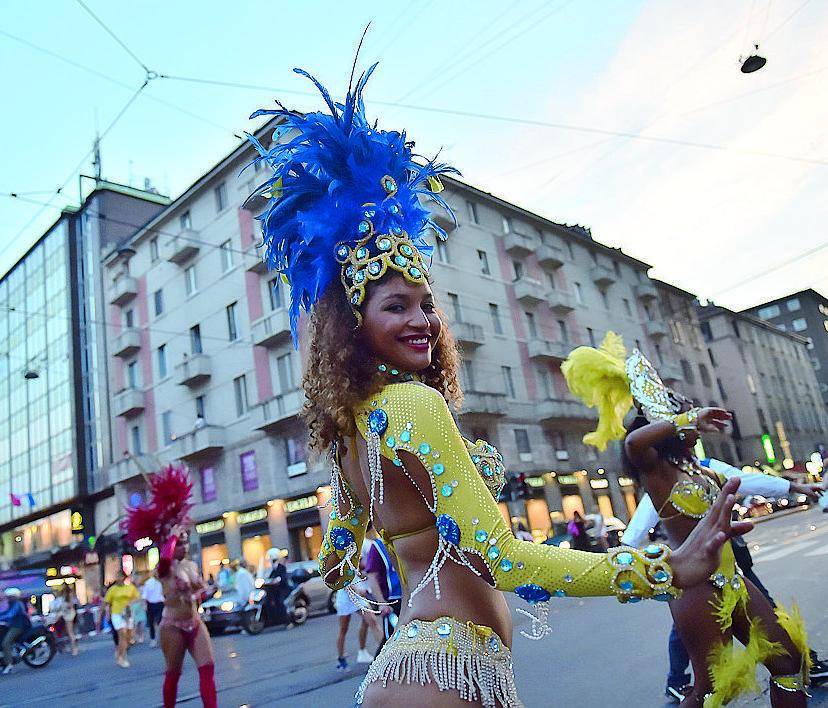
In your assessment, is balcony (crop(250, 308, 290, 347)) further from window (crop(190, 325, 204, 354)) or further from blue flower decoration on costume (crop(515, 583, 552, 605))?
blue flower decoration on costume (crop(515, 583, 552, 605))

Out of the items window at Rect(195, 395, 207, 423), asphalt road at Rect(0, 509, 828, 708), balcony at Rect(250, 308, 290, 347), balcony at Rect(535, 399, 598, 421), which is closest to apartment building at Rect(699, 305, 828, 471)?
balcony at Rect(535, 399, 598, 421)

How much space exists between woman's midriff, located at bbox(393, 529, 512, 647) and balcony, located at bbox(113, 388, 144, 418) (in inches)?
1355

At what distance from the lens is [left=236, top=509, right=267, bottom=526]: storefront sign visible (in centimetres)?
2753

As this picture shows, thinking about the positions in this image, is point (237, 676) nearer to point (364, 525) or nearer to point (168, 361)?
point (364, 525)

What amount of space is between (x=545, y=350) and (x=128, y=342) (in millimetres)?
20280

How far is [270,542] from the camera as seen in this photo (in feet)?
89.6

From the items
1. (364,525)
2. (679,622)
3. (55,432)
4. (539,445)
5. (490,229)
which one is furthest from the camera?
(55,432)

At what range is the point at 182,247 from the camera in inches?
1229

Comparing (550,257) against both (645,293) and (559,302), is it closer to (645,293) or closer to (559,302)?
(559,302)

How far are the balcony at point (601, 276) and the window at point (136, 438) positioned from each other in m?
25.8

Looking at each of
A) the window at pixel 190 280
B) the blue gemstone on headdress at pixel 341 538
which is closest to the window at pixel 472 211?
the window at pixel 190 280

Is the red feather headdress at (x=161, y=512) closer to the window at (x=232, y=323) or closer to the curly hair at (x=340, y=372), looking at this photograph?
the curly hair at (x=340, y=372)

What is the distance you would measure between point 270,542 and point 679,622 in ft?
84.3

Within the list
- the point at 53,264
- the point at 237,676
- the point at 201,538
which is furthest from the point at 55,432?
the point at 237,676
